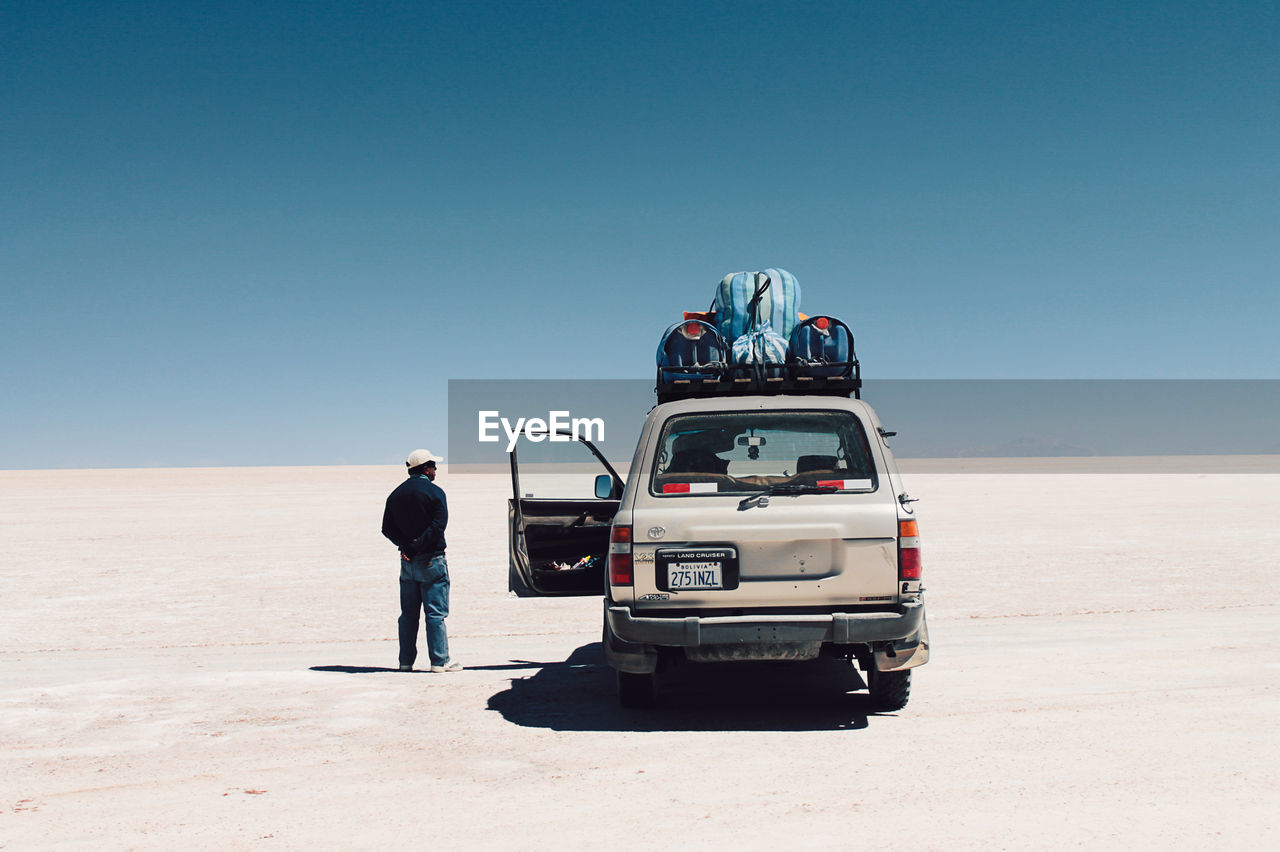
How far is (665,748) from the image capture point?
6.18m

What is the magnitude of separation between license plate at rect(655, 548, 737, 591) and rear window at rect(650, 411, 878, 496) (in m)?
0.43

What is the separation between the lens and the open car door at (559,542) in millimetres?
8422

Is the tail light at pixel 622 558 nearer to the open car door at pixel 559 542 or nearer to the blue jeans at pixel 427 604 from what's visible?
the open car door at pixel 559 542

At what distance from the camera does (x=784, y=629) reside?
632cm

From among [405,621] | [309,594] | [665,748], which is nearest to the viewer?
[665,748]

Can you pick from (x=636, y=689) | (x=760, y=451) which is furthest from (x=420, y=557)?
(x=760, y=451)

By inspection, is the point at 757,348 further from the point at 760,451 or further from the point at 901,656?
the point at 901,656

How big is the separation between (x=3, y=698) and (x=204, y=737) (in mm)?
2506

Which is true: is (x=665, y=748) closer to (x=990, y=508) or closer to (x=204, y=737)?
(x=204, y=737)

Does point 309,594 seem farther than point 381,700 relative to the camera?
Yes

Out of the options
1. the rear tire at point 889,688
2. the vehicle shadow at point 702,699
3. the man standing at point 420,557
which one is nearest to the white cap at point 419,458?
the man standing at point 420,557

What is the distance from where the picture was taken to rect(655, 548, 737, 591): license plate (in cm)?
639

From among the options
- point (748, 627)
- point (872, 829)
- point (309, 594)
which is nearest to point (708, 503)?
point (748, 627)

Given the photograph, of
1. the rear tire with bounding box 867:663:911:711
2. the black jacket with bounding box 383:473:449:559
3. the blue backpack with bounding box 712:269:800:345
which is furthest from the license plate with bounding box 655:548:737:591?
the blue backpack with bounding box 712:269:800:345
